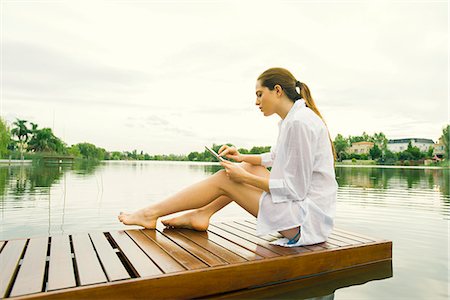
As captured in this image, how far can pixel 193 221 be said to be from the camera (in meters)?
2.90

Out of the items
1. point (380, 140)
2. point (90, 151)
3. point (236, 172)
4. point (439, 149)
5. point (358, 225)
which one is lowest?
point (358, 225)

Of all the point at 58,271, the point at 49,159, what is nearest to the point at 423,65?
the point at 58,271

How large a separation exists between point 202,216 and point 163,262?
85cm

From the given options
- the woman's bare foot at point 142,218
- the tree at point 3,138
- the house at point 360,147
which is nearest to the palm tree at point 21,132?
the tree at point 3,138

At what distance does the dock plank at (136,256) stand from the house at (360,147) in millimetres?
68194

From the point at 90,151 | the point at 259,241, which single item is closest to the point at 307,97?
the point at 259,241

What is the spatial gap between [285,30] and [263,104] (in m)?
6.52

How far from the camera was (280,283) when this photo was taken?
2238 millimetres

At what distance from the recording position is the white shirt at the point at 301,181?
7.35 ft

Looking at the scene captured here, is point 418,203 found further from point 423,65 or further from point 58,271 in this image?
point 423,65

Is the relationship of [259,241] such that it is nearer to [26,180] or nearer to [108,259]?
[108,259]

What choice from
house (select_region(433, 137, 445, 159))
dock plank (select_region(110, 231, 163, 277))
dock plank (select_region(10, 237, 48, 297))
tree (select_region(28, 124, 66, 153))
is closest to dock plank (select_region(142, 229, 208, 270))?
dock plank (select_region(110, 231, 163, 277))

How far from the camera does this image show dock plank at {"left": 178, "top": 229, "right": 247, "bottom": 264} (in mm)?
2154

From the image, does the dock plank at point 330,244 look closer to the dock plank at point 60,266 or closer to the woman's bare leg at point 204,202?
the woman's bare leg at point 204,202
